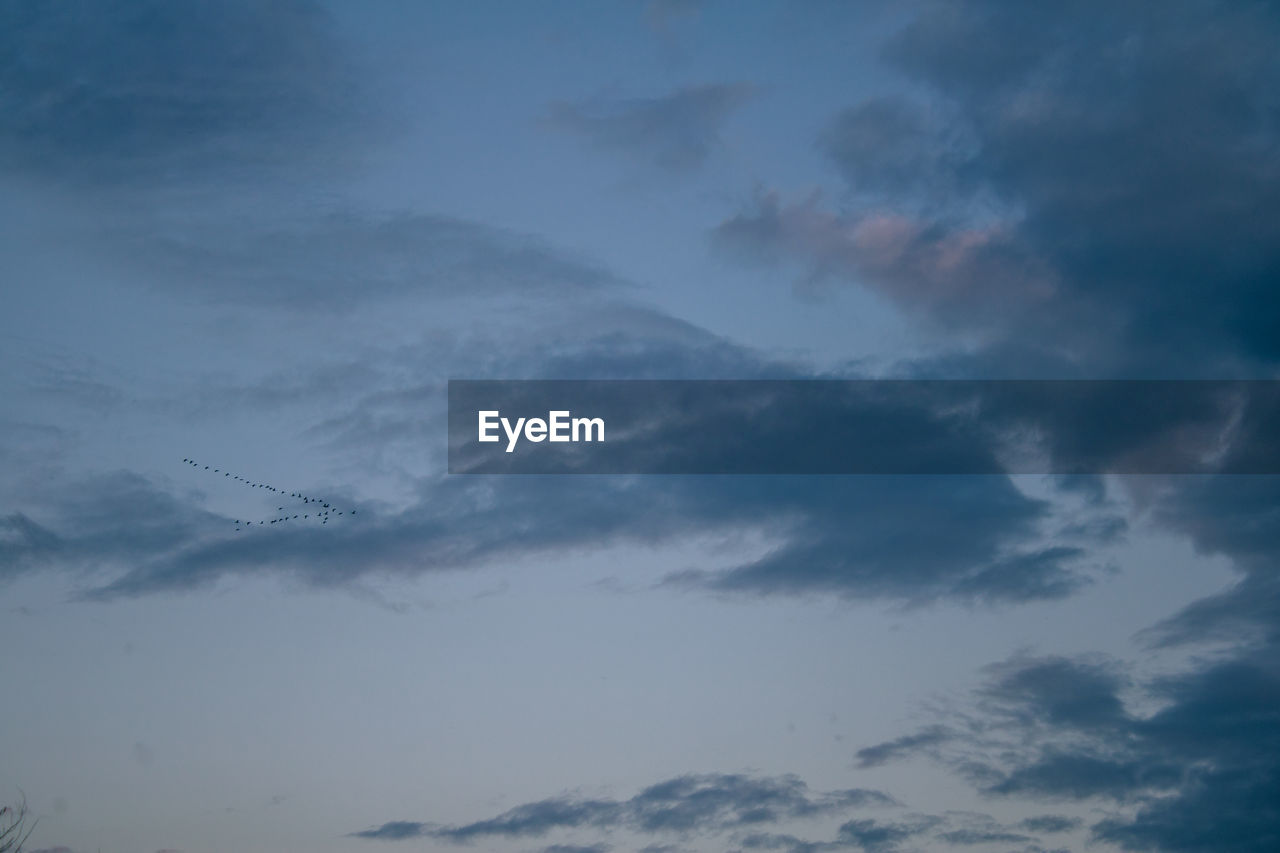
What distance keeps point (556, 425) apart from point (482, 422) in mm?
8271

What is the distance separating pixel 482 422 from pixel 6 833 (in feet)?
211

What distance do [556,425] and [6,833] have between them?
7041cm

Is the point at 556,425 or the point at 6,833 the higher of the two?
the point at 556,425

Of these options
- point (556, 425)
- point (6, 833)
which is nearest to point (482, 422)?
point (556, 425)

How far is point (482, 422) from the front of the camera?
16225 centimetres

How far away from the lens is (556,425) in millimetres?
161750

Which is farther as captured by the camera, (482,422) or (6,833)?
Answer: (482,422)

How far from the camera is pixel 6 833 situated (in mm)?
148875

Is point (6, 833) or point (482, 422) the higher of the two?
point (482, 422)

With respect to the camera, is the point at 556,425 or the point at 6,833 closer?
the point at 6,833

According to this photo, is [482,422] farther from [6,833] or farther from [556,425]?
[6,833]
